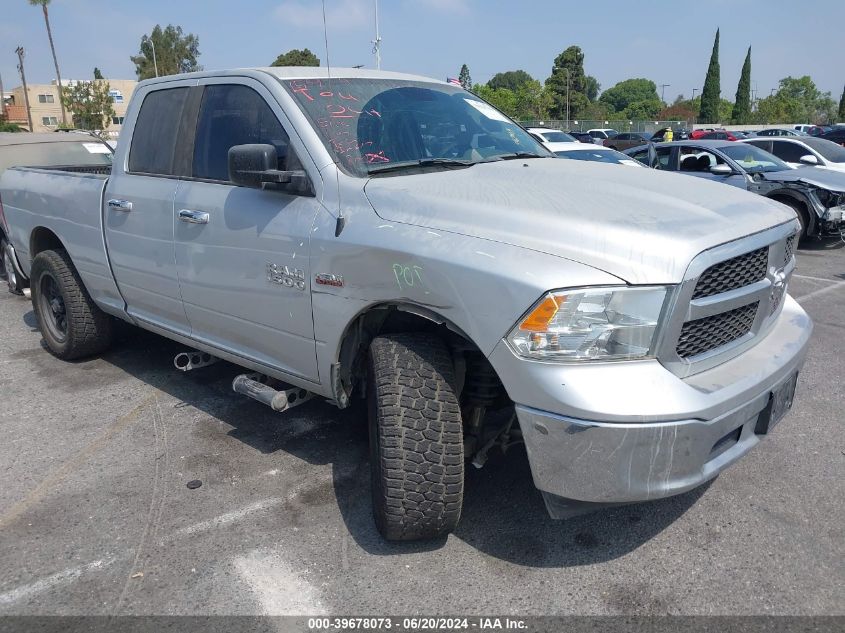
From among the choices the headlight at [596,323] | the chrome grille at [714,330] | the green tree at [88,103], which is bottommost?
the chrome grille at [714,330]

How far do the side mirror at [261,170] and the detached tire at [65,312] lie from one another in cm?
253

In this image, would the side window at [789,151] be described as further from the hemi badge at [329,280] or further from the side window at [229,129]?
the hemi badge at [329,280]

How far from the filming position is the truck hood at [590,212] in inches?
94.8

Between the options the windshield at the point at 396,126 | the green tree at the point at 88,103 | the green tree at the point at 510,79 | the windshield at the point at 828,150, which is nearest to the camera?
the windshield at the point at 396,126

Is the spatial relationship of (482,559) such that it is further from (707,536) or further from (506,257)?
(506,257)

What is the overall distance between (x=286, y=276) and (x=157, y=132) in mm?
1715

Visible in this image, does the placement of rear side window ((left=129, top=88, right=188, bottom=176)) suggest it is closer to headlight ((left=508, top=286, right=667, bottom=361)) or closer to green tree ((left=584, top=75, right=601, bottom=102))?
headlight ((left=508, top=286, right=667, bottom=361))

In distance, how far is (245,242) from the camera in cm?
345

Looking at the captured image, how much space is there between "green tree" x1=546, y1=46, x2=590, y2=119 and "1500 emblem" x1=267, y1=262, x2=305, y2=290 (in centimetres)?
8029

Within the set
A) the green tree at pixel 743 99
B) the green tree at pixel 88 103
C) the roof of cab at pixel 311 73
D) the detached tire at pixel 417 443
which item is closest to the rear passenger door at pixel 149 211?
the roof of cab at pixel 311 73

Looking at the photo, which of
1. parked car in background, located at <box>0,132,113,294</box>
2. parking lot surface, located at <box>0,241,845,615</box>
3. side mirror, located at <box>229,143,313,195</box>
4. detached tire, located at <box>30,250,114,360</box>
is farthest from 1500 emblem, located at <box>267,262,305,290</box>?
parked car in background, located at <box>0,132,113,294</box>

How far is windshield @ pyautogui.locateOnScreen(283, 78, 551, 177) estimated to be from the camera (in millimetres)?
3324

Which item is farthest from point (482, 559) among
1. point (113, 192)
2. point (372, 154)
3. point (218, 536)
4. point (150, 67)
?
point (150, 67)

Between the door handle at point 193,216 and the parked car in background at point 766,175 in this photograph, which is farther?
the parked car in background at point 766,175
